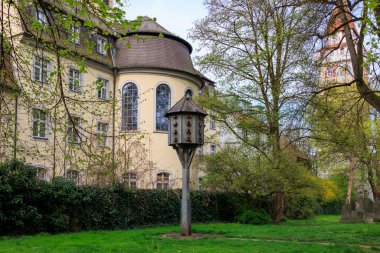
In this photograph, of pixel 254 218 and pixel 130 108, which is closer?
pixel 254 218

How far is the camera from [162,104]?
2981 centimetres

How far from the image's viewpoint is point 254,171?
20.2 meters

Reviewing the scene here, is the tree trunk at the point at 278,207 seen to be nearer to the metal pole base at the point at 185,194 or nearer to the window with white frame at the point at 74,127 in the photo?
the metal pole base at the point at 185,194

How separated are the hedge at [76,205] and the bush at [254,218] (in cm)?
116

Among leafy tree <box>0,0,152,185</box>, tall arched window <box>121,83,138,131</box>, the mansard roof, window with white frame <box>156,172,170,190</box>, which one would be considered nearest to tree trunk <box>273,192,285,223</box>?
window with white frame <box>156,172,170,190</box>

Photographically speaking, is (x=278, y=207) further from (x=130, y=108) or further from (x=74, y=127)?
(x=74, y=127)

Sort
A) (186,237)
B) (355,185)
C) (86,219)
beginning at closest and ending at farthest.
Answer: (186,237) < (86,219) < (355,185)

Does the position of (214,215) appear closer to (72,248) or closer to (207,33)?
(207,33)

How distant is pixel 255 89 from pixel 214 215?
6.87 m

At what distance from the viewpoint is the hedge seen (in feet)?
46.2

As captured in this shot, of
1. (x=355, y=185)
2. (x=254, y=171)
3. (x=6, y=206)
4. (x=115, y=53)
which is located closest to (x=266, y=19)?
(x=254, y=171)

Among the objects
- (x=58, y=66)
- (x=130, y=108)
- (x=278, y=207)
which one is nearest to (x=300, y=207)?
(x=278, y=207)

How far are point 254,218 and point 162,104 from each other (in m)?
11.5

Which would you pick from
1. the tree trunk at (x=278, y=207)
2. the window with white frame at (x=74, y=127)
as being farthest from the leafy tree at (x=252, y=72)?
the window with white frame at (x=74, y=127)
